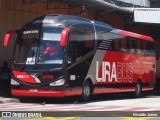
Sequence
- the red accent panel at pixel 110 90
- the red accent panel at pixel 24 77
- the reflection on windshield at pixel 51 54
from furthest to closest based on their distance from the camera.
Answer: the red accent panel at pixel 110 90 < the red accent panel at pixel 24 77 < the reflection on windshield at pixel 51 54

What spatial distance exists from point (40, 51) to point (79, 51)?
1891 millimetres

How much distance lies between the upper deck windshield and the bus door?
0.53 m

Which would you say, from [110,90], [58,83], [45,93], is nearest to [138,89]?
[110,90]

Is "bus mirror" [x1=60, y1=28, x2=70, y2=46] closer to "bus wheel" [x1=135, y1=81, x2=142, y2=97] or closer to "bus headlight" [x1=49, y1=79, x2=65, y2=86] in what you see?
"bus headlight" [x1=49, y1=79, x2=65, y2=86]

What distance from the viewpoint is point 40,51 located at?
20.2m

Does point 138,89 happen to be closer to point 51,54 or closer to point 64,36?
point 51,54

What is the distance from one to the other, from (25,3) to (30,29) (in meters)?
8.35

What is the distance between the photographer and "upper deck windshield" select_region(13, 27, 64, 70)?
2012 cm

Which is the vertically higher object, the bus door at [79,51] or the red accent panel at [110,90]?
the bus door at [79,51]

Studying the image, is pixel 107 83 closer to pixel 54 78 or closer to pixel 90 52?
pixel 90 52

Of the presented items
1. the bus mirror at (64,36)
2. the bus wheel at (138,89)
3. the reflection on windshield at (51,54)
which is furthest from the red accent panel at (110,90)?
the bus mirror at (64,36)

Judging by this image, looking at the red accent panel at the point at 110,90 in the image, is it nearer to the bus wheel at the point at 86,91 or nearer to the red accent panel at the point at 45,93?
the bus wheel at the point at 86,91

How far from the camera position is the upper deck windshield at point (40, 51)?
792 inches

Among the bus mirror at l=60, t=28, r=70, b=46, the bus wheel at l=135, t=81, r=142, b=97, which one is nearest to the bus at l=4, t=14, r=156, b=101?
the bus mirror at l=60, t=28, r=70, b=46
